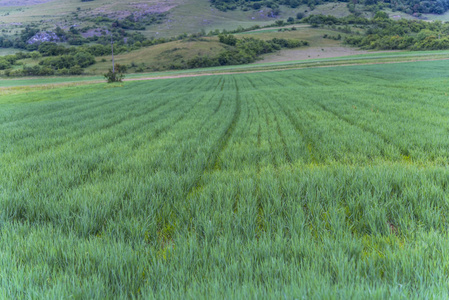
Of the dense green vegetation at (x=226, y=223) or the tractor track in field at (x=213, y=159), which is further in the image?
the tractor track in field at (x=213, y=159)

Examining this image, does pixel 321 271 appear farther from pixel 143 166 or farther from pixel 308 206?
pixel 143 166

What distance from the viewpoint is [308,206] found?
2918mm

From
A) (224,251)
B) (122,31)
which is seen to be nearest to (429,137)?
(224,251)

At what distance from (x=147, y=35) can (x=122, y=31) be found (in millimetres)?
19863

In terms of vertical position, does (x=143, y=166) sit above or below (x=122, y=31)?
below

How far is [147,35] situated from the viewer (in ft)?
537

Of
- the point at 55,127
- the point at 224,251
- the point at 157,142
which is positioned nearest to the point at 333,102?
the point at 157,142

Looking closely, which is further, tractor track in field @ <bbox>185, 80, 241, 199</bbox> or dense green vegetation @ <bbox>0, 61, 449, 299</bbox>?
tractor track in field @ <bbox>185, 80, 241, 199</bbox>

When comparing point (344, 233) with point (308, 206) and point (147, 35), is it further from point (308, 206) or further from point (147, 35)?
point (147, 35)

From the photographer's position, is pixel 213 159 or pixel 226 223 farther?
pixel 213 159

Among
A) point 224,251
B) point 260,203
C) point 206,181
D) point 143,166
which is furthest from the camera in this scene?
point 143,166

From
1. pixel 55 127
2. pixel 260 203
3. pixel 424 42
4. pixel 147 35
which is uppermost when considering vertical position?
pixel 147 35

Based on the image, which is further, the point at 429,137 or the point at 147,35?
the point at 147,35

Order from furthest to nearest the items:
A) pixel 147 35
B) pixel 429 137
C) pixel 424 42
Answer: pixel 147 35 < pixel 424 42 < pixel 429 137
